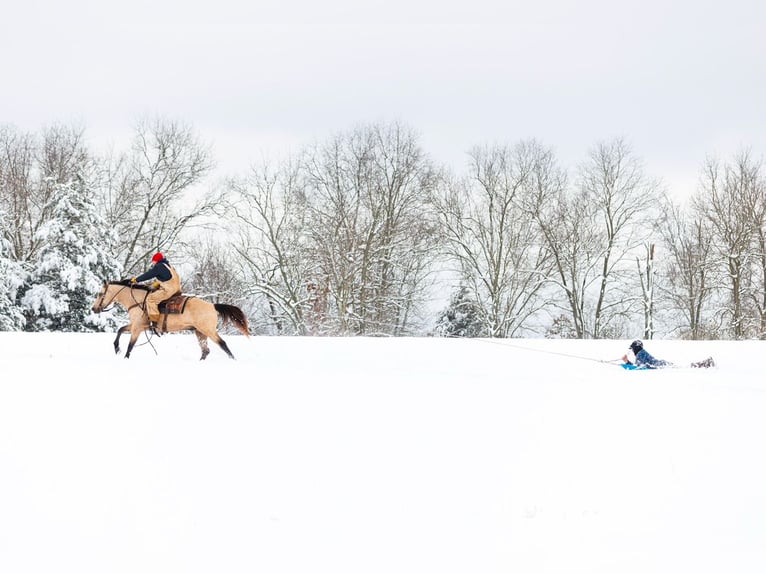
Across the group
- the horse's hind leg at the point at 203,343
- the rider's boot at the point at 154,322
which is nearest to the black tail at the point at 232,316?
the horse's hind leg at the point at 203,343

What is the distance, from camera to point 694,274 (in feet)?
118

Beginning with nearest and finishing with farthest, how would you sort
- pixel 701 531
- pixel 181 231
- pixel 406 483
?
1. pixel 701 531
2. pixel 406 483
3. pixel 181 231

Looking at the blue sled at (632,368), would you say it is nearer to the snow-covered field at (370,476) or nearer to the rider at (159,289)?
the snow-covered field at (370,476)

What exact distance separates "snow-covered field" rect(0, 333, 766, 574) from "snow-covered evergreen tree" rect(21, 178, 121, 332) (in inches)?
742

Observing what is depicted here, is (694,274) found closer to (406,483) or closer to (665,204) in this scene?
(665,204)

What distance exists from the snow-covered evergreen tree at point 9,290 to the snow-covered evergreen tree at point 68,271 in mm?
446

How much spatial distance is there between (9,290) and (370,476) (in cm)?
2613

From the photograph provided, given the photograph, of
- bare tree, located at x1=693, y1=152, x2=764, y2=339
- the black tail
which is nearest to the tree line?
bare tree, located at x1=693, y1=152, x2=764, y2=339

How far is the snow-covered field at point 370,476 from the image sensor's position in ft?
14.3

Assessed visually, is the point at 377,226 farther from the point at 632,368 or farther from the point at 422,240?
the point at 632,368

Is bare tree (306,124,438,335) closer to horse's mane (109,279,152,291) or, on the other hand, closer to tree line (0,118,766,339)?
tree line (0,118,766,339)

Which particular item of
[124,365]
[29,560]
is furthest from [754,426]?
[124,365]

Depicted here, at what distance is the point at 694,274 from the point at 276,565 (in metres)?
36.2

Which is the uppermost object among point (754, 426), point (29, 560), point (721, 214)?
point (721, 214)
